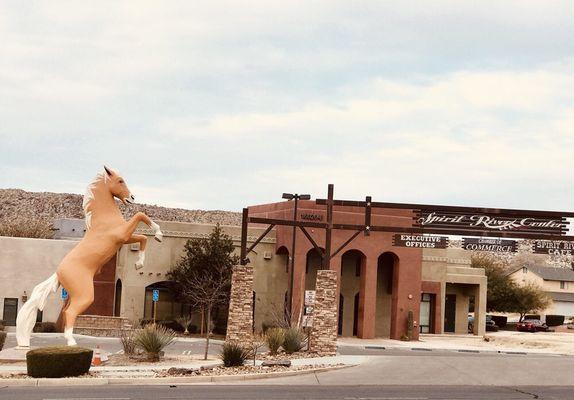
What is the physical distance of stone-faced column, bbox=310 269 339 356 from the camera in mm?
33188

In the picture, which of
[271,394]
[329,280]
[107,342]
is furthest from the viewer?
[107,342]

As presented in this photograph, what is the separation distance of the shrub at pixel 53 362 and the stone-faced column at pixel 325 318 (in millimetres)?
10765

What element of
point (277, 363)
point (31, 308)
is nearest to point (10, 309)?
point (31, 308)

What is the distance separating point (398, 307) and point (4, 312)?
2193cm

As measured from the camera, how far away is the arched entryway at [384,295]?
2159 inches

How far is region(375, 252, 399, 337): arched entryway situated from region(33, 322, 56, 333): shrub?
1855cm

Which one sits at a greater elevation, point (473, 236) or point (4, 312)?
point (473, 236)

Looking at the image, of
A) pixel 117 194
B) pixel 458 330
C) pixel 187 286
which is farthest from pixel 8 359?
pixel 458 330

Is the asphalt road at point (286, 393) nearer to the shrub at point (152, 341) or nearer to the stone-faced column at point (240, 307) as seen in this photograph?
the shrub at point (152, 341)

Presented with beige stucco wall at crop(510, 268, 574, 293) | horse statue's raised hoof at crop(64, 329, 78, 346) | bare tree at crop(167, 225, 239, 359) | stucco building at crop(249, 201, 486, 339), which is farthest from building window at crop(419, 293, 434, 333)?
beige stucco wall at crop(510, 268, 574, 293)

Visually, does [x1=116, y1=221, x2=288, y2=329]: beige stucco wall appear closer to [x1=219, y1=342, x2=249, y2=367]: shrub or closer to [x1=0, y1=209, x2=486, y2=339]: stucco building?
[x1=0, y1=209, x2=486, y2=339]: stucco building

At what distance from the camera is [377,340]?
2037 inches

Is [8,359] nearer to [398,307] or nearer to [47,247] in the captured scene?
[47,247]

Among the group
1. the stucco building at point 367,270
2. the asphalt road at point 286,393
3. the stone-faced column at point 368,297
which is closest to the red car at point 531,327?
the stucco building at point 367,270
